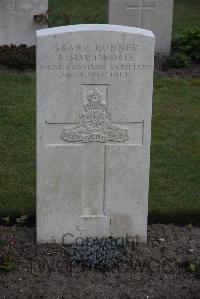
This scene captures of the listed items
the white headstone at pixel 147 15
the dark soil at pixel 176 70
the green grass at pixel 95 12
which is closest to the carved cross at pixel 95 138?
the dark soil at pixel 176 70

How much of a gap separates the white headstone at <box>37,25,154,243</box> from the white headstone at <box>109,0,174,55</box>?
661cm

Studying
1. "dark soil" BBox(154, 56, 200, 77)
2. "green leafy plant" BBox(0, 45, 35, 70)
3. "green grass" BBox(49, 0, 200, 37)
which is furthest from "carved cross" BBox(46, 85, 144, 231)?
"green grass" BBox(49, 0, 200, 37)

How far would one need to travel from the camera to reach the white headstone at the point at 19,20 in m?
12.0

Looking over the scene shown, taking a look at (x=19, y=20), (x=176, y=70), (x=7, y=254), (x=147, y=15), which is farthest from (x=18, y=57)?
(x=7, y=254)

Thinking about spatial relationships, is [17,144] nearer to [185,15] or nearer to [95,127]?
[95,127]

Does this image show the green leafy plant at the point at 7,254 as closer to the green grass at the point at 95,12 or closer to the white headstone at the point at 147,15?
the white headstone at the point at 147,15

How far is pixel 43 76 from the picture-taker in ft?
18.0

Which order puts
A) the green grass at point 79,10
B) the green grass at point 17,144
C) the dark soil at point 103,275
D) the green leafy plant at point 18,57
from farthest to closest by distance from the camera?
the green grass at point 79,10 → the green leafy plant at point 18,57 → the green grass at point 17,144 → the dark soil at point 103,275

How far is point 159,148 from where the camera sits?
8.41 m

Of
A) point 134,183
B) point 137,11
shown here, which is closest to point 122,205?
point 134,183

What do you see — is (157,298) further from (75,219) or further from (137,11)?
(137,11)

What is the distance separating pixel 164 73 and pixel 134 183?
238 inches

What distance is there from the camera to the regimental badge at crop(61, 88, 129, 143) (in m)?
5.62

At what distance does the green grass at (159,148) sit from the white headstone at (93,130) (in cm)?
81
